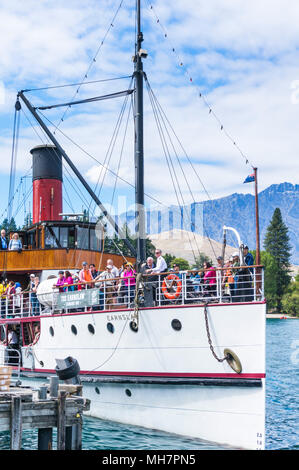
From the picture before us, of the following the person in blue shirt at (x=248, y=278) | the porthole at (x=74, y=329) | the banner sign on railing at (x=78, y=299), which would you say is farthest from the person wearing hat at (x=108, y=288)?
the person in blue shirt at (x=248, y=278)

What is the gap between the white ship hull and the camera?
14.0m

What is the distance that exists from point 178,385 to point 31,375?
21.9ft

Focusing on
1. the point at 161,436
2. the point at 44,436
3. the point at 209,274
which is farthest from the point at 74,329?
the point at 44,436

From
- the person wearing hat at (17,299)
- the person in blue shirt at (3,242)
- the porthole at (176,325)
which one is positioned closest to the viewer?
the porthole at (176,325)

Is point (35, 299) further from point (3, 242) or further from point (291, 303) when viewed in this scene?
point (291, 303)

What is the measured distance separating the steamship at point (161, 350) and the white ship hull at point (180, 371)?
0.03 m

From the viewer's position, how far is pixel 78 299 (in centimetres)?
1783

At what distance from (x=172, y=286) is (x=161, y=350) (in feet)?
5.71

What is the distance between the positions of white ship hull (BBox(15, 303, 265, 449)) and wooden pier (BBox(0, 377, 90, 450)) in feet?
11.0

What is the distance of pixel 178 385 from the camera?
1503 centimetres

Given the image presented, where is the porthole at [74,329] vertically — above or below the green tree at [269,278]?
below

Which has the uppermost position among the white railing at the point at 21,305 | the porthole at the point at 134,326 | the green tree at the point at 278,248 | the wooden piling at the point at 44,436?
the green tree at the point at 278,248

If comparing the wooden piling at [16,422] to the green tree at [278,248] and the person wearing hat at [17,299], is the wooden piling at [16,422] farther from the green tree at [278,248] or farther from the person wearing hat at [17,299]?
the green tree at [278,248]

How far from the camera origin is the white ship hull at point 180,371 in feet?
46.1
